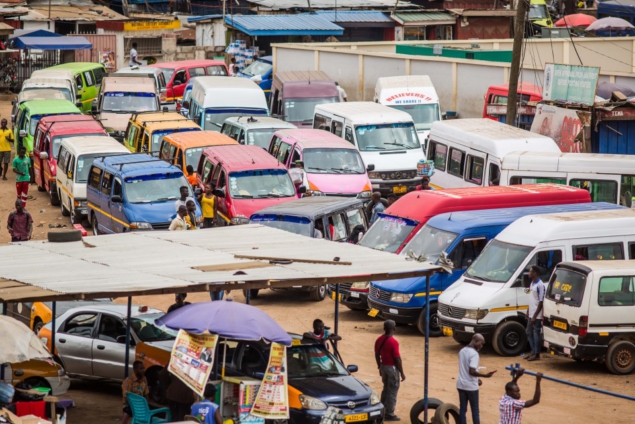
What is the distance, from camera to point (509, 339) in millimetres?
18984

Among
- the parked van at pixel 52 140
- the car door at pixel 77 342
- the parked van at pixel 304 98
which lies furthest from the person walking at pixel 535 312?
the parked van at pixel 304 98

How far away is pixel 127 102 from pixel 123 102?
0.13 metres

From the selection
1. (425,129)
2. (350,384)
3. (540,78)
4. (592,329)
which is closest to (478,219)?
(592,329)

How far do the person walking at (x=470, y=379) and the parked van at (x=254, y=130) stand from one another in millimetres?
16715

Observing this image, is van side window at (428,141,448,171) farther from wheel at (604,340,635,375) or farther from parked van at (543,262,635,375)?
wheel at (604,340,635,375)

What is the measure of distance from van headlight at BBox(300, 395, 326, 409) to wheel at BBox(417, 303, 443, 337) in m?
6.36

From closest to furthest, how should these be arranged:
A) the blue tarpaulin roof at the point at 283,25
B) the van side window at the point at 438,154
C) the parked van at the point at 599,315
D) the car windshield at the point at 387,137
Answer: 1. the parked van at the point at 599,315
2. the van side window at the point at 438,154
3. the car windshield at the point at 387,137
4. the blue tarpaulin roof at the point at 283,25

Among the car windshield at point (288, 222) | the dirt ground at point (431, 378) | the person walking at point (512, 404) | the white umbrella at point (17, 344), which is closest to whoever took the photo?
the white umbrella at point (17, 344)

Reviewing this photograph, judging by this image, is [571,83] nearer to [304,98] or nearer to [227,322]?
[304,98]

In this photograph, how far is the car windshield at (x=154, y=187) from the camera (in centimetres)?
2462

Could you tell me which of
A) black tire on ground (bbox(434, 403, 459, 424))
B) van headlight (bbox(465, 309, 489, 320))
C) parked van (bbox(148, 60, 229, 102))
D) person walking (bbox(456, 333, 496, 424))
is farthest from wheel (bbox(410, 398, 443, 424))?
parked van (bbox(148, 60, 229, 102))

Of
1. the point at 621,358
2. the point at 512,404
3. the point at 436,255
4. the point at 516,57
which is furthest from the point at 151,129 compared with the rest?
the point at 512,404

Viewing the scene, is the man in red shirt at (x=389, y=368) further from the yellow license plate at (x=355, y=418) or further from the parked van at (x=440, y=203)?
the parked van at (x=440, y=203)

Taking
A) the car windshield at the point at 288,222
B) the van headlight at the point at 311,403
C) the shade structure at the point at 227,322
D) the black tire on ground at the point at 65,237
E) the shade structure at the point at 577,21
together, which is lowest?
the van headlight at the point at 311,403
